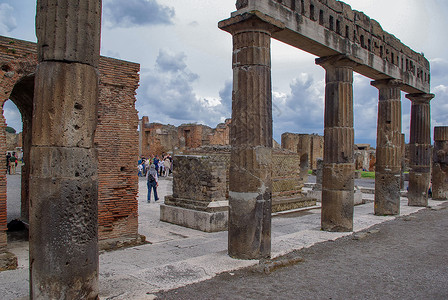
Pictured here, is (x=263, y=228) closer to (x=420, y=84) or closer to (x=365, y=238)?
(x=365, y=238)

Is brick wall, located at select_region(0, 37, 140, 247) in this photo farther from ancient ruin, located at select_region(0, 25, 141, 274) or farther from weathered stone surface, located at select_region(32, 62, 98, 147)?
weathered stone surface, located at select_region(32, 62, 98, 147)

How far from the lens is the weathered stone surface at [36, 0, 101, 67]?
3660 mm

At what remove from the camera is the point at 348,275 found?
5.47 metres

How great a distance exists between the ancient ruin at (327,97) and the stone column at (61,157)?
265 centimetres

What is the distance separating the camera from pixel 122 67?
829cm

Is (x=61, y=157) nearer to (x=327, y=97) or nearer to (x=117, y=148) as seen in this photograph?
(x=117, y=148)

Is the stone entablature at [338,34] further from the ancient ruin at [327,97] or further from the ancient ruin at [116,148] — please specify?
the ancient ruin at [116,148]

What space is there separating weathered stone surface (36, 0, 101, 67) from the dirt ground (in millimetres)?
2699

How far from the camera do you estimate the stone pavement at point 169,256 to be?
15.3 ft

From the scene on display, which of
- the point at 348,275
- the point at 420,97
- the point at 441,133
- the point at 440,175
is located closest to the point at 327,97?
the point at 348,275

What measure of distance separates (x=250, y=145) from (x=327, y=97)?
339 centimetres

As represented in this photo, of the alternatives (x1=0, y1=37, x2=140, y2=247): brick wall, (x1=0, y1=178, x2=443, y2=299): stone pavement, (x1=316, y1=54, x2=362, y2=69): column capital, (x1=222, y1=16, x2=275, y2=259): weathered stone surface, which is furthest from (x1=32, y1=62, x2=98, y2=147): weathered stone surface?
(x1=316, y1=54, x2=362, y2=69): column capital

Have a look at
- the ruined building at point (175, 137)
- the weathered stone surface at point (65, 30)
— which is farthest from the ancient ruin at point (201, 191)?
the ruined building at point (175, 137)

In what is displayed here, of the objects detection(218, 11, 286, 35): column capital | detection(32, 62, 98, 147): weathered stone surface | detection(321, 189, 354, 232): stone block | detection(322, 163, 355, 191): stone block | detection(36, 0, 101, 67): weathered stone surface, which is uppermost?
detection(218, 11, 286, 35): column capital
